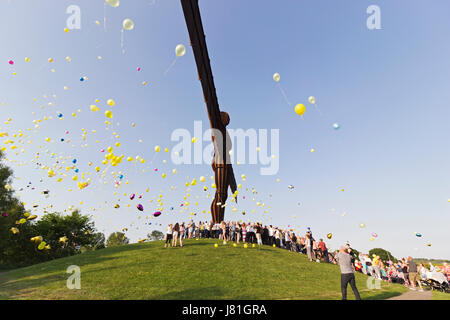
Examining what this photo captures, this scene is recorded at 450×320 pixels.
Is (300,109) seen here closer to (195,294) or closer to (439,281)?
(195,294)

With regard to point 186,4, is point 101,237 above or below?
below

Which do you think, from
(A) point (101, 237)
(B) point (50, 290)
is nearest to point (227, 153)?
(B) point (50, 290)

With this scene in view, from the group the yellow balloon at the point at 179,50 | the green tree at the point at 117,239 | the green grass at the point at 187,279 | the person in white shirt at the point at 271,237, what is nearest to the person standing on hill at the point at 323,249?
the green grass at the point at 187,279

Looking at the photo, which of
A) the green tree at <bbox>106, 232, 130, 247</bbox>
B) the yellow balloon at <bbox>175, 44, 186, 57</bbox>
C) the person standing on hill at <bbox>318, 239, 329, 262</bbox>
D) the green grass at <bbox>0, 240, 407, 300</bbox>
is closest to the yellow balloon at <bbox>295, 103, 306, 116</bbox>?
the yellow balloon at <bbox>175, 44, 186, 57</bbox>

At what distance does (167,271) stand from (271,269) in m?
5.16

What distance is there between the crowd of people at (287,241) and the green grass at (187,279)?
275 centimetres

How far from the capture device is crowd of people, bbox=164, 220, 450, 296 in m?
14.7

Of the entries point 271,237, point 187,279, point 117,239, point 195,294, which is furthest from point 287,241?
point 117,239

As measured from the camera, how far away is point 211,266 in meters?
10.5

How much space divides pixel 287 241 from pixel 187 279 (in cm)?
1293

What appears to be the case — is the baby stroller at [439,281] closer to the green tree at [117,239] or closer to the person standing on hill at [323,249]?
the person standing on hill at [323,249]

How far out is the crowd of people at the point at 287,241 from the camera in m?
14.7

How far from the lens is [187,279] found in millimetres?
8680
